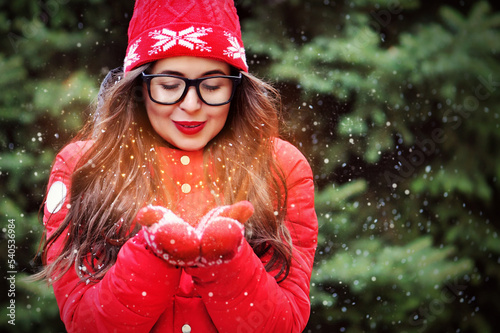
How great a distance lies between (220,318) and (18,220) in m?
1.19

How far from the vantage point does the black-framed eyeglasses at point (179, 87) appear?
107 centimetres

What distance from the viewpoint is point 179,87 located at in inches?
42.6

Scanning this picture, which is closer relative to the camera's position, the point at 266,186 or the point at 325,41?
the point at 266,186

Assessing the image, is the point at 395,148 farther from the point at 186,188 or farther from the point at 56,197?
the point at 56,197

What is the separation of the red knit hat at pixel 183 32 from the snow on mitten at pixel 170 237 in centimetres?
43

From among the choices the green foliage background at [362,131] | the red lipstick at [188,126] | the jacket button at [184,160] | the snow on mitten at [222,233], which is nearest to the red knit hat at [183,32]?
the red lipstick at [188,126]

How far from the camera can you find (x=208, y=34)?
1.09 metres

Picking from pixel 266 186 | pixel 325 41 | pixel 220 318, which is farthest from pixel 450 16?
pixel 220 318

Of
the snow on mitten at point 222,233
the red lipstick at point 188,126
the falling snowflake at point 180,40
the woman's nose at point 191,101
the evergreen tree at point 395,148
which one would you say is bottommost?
the evergreen tree at point 395,148

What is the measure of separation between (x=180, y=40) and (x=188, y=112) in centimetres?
17

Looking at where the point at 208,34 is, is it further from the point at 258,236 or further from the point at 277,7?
the point at 277,7

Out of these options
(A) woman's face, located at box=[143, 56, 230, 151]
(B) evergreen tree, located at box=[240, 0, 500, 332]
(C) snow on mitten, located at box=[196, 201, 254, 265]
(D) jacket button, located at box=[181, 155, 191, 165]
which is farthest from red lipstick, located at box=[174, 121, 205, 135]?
(B) evergreen tree, located at box=[240, 0, 500, 332]

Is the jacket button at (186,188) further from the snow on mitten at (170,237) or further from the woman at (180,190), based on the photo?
the snow on mitten at (170,237)

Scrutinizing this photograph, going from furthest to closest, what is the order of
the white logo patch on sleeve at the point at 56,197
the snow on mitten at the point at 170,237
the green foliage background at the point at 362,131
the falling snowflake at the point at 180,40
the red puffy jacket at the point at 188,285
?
the green foliage background at the point at 362,131 < the white logo patch on sleeve at the point at 56,197 < the falling snowflake at the point at 180,40 < the red puffy jacket at the point at 188,285 < the snow on mitten at the point at 170,237
